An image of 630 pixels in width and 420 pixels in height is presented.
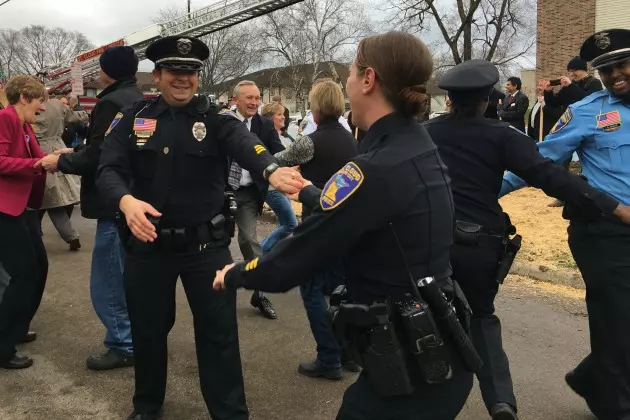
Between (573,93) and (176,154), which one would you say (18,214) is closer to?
(176,154)

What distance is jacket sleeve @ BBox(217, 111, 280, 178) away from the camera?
8.73ft

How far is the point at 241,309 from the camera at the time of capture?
17.1 feet

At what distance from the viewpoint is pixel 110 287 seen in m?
3.97

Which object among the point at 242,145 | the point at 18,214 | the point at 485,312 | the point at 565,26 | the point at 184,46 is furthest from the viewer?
the point at 565,26

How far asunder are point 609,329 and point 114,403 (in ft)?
9.65

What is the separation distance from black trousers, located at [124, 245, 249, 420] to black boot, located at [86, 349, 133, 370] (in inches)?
42.7

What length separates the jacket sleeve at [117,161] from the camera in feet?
8.99

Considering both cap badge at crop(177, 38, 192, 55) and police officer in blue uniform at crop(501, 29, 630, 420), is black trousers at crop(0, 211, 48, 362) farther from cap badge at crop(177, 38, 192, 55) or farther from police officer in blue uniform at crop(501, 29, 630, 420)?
police officer in blue uniform at crop(501, 29, 630, 420)

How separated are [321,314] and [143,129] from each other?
1.76m

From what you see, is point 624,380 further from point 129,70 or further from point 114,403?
point 129,70

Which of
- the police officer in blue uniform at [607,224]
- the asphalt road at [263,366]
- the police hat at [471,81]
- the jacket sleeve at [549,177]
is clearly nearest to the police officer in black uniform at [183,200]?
the asphalt road at [263,366]

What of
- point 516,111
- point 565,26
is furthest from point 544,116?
point 565,26

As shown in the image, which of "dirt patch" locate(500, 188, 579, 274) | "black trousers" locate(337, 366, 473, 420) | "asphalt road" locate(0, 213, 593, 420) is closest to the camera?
"black trousers" locate(337, 366, 473, 420)

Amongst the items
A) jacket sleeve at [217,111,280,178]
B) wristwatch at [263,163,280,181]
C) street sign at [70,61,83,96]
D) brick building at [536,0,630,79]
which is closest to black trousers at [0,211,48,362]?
jacket sleeve at [217,111,280,178]
